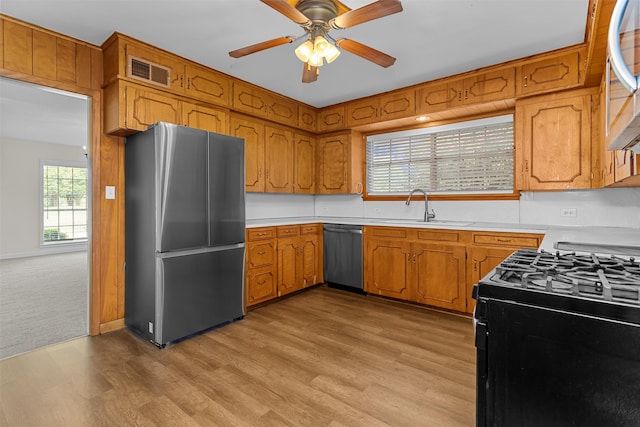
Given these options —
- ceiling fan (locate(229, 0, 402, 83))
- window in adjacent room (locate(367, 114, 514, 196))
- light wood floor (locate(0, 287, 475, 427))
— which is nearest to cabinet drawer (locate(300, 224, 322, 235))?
A: window in adjacent room (locate(367, 114, 514, 196))

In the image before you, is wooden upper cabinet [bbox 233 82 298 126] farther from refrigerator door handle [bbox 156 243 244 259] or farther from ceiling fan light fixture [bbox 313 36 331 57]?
ceiling fan light fixture [bbox 313 36 331 57]

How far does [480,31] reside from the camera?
8.30ft

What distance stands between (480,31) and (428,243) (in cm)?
197

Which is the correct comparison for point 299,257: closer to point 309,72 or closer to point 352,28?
point 309,72

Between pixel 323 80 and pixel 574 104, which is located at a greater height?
pixel 323 80

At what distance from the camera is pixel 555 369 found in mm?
857

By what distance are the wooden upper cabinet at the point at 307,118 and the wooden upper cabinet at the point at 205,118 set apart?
120 centimetres

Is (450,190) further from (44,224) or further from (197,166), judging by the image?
(44,224)

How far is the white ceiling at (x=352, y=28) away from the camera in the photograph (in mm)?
2217

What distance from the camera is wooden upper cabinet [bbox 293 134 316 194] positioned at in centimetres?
445

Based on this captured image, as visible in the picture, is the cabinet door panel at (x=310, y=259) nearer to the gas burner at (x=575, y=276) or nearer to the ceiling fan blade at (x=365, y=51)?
the ceiling fan blade at (x=365, y=51)

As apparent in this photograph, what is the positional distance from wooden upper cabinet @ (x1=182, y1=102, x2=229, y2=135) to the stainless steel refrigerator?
41 centimetres

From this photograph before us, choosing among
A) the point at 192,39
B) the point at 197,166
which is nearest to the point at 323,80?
the point at 192,39

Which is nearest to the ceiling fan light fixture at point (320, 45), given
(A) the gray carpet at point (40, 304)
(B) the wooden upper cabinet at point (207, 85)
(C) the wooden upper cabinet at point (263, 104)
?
(B) the wooden upper cabinet at point (207, 85)
